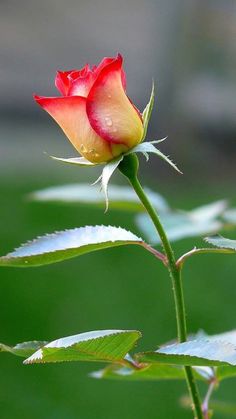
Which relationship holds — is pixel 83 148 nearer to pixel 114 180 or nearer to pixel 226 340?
pixel 226 340

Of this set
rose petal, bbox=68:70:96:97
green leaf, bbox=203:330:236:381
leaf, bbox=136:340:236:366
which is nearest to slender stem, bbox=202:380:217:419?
green leaf, bbox=203:330:236:381

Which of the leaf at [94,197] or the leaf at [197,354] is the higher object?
the leaf at [197,354]

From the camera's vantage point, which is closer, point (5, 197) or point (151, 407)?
point (151, 407)

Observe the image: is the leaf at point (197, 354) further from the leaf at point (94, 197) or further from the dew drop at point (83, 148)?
the leaf at point (94, 197)

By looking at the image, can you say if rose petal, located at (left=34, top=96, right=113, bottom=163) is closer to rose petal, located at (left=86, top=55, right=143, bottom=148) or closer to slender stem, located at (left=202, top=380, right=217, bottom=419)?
rose petal, located at (left=86, top=55, right=143, bottom=148)

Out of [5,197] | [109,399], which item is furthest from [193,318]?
[5,197]

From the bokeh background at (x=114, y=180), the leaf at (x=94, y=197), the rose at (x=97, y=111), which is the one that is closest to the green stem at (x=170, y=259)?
the rose at (x=97, y=111)

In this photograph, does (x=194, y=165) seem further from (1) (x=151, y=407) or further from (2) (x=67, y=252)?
(2) (x=67, y=252)
